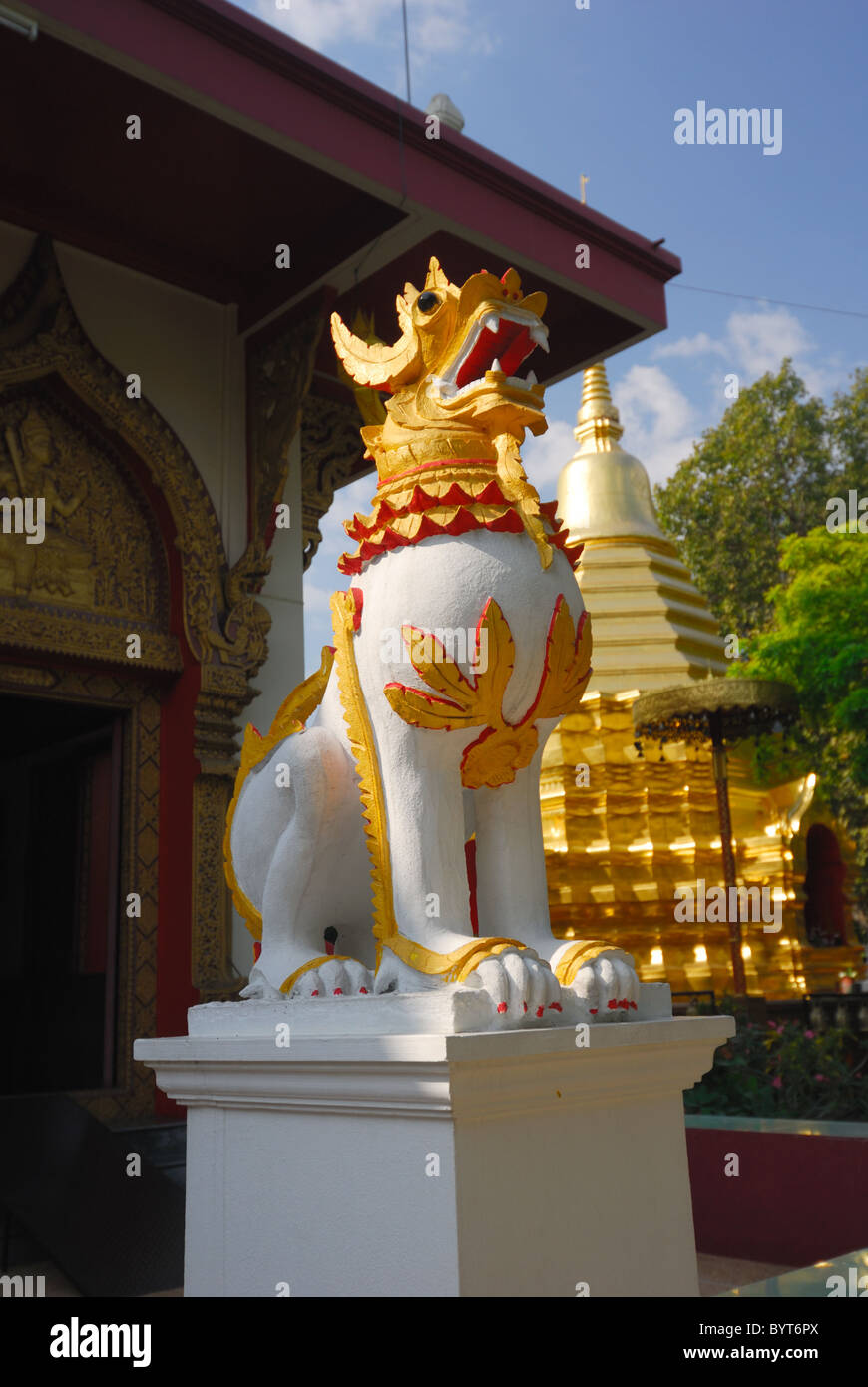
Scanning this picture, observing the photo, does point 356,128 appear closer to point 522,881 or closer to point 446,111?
point 446,111

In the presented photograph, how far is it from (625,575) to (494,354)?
10.6 m

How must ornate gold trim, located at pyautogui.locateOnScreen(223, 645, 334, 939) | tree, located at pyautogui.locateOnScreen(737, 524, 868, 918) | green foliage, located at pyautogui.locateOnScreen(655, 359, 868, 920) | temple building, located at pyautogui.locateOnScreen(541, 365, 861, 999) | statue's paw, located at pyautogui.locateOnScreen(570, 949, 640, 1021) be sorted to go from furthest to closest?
green foliage, located at pyautogui.locateOnScreen(655, 359, 868, 920) < tree, located at pyautogui.locateOnScreen(737, 524, 868, 918) < temple building, located at pyautogui.locateOnScreen(541, 365, 861, 999) < ornate gold trim, located at pyautogui.locateOnScreen(223, 645, 334, 939) < statue's paw, located at pyautogui.locateOnScreen(570, 949, 640, 1021)

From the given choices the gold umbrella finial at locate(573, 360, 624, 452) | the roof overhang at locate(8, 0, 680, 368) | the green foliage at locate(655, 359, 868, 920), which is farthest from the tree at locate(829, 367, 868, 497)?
the roof overhang at locate(8, 0, 680, 368)

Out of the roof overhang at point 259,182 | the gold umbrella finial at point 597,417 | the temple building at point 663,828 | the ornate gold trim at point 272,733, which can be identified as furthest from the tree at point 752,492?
the ornate gold trim at point 272,733

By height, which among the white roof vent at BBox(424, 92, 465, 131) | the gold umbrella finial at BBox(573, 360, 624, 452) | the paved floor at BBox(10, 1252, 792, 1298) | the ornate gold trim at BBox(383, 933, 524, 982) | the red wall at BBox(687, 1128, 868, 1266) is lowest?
the paved floor at BBox(10, 1252, 792, 1298)

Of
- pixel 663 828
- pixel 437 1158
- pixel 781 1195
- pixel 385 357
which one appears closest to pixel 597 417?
pixel 663 828

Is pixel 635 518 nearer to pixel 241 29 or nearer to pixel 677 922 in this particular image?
pixel 677 922

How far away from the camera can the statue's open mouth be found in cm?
210

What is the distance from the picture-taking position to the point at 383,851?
2041 millimetres

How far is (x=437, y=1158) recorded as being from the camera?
169 centimetres

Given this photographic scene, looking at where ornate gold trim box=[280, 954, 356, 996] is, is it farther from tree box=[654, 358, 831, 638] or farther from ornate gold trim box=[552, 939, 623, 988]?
tree box=[654, 358, 831, 638]

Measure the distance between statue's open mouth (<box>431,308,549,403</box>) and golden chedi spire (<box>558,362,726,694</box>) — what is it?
29.3 feet

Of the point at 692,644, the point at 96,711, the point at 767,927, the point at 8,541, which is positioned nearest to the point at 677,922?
the point at 767,927

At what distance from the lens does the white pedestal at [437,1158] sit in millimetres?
1686
